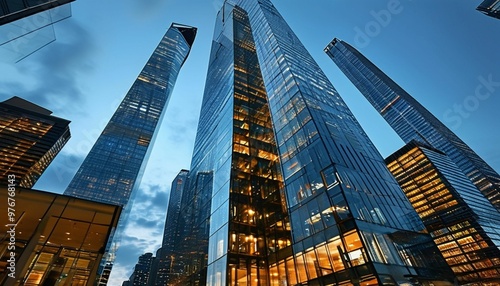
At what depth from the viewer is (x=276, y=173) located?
3164cm

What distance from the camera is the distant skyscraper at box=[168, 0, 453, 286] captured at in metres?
17.0

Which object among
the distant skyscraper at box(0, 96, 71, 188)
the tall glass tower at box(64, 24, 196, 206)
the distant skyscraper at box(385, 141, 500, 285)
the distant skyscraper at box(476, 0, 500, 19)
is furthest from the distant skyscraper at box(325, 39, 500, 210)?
the distant skyscraper at box(0, 96, 71, 188)

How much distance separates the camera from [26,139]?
98.1 meters

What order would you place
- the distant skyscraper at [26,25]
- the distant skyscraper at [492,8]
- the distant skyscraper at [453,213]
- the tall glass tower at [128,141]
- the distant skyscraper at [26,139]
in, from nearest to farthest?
1. the distant skyscraper at [26,25]
2. the distant skyscraper at [453,213]
3. the distant skyscraper at [492,8]
4. the distant skyscraper at [26,139]
5. the tall glass tower at [128,141]

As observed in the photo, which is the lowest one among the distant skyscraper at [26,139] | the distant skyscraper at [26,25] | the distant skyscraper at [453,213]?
the distant skyscraper at [26,25]

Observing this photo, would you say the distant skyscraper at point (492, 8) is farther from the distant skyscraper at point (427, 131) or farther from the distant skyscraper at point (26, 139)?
the distant skyscraper at point (26, 139)

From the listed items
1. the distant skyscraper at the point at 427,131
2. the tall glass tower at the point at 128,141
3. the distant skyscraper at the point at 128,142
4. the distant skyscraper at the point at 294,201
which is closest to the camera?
the distant skyscraper at the point at 294,201

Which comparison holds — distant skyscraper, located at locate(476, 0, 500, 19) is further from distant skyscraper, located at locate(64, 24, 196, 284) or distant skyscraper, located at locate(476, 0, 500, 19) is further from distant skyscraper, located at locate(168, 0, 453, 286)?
distant skyscraper, located at locate(64, 24, 196, 284)

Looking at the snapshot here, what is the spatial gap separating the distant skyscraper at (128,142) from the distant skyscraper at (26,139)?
14466 millimetres

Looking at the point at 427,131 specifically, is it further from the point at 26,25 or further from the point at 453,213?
the point at 26,25

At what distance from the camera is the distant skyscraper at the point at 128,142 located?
340 feet

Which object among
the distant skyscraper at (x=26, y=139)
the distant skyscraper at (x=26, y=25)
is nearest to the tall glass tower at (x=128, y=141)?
the distant skyscraper at (x=26, y=139)

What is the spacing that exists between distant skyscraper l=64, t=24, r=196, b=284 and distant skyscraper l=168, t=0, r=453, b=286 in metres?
77.0

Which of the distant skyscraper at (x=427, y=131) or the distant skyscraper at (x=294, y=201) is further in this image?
the distant skyscraper at (x=427, y=131)
